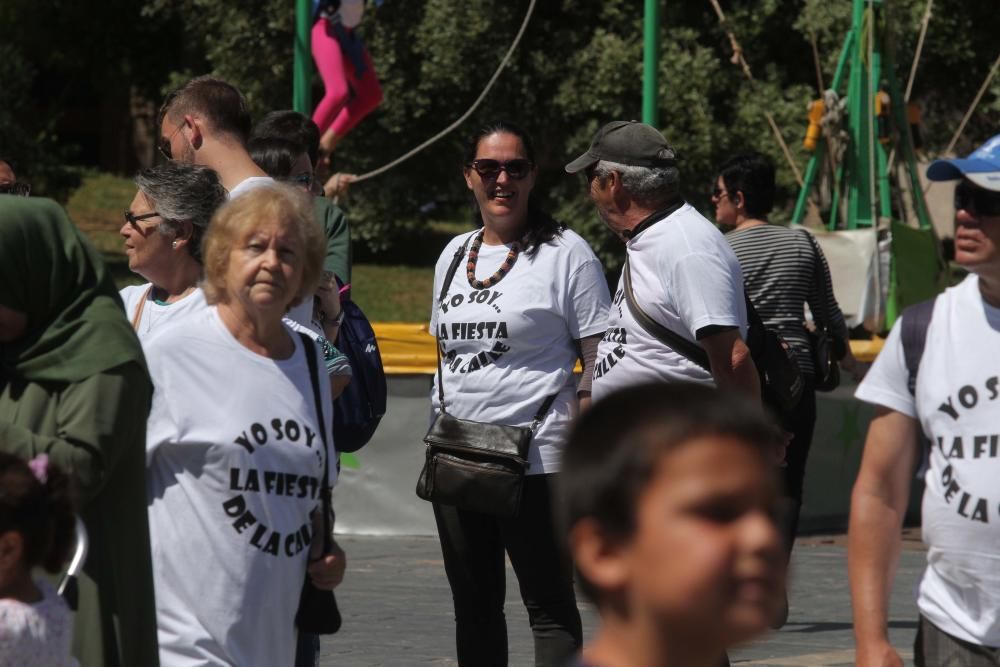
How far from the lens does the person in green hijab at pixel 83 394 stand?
3.27 metres

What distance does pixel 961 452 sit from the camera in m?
3.51

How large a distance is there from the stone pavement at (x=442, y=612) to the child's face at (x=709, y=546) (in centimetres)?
476

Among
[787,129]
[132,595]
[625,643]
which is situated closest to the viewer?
[625,643]

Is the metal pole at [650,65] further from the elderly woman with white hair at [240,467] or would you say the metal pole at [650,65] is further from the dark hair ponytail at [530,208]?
the elderly woman with white hair at [240,467]

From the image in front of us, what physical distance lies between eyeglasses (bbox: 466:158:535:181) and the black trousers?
3.20 ft

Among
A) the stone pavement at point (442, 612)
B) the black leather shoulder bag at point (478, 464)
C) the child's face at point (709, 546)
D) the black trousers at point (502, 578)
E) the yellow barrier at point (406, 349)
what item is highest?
the child's face at point (709, 546)

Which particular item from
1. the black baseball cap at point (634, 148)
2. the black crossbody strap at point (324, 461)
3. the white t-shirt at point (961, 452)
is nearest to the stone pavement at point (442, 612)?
the black baseball cap at point (634, 148)

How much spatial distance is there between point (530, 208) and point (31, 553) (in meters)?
3.01

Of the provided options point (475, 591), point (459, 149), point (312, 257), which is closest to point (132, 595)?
point (312, 257)

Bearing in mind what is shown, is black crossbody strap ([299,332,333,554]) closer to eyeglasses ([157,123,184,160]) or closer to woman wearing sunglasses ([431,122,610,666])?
eyeglasses ([157,123,184,160])

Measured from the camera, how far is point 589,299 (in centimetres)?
564

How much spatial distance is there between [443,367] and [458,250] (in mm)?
381

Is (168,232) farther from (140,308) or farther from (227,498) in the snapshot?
(227,498)

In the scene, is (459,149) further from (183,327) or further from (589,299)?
(183,327)
